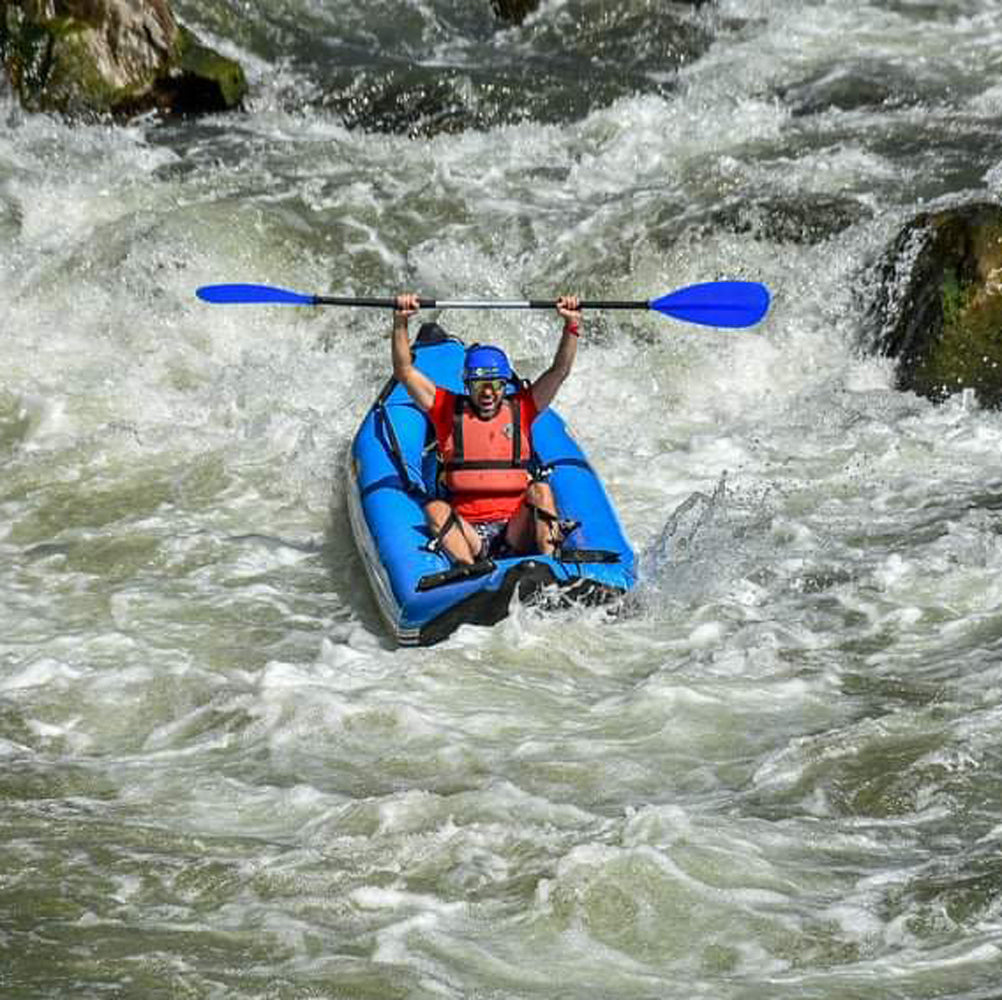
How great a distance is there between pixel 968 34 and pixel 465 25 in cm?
339

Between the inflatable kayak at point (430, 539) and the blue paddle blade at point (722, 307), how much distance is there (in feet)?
2.23

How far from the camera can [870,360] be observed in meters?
9.29

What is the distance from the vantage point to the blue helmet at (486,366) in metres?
7.04

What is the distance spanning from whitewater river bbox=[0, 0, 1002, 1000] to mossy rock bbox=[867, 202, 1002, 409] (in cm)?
20

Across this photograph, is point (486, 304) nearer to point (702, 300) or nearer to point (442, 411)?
point (442, 411)

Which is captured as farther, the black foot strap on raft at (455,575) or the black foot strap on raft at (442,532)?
the black foot strap on raft at (442,532)

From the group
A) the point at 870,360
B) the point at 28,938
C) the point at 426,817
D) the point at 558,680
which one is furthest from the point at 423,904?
the point at 870,360

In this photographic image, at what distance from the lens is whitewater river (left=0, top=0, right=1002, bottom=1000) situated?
15.8 ft

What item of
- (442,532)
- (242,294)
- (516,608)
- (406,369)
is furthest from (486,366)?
(242,294)

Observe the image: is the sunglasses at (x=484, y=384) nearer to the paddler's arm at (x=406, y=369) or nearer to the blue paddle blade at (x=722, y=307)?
the paddler's arm at (x=406, y=369)

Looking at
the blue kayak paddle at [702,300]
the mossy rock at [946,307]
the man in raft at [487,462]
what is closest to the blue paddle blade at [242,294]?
the blue kayak paddle at [702,300]

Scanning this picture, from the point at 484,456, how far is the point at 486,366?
333 millimetres

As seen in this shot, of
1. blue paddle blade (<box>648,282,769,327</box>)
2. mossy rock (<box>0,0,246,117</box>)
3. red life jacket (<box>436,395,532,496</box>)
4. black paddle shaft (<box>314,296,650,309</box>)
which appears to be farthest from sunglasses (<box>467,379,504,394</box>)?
mossy rock (<box>0,0,246,117</box>)

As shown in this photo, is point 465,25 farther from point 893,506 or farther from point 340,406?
point 893,506
